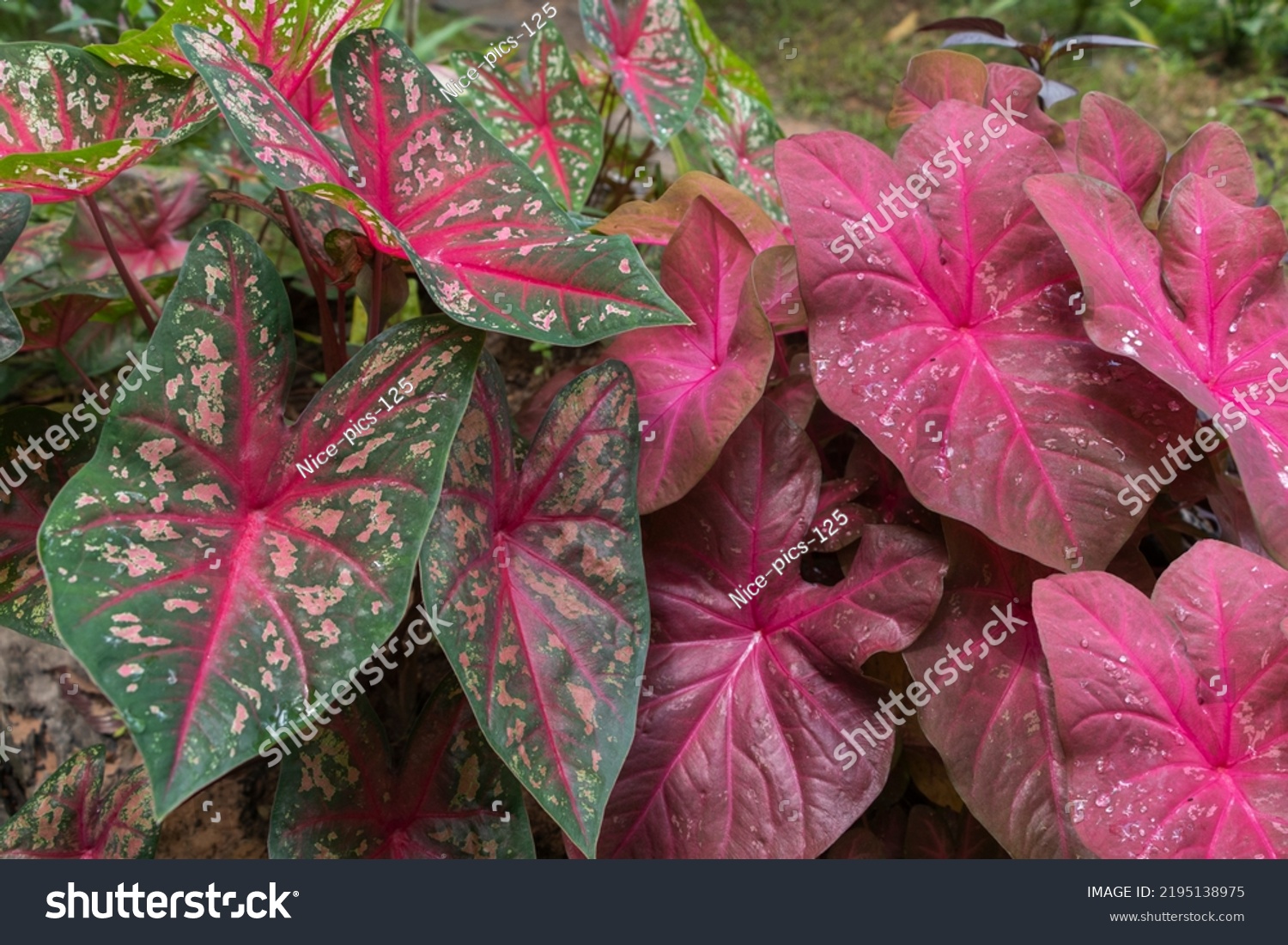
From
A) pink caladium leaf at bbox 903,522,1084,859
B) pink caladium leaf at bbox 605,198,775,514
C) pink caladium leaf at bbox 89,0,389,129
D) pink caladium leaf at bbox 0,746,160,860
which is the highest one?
pink caladium leaf at bbox 89,0,389,129

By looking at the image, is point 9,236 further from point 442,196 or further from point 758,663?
point 758,663

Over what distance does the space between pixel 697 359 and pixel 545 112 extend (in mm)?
712

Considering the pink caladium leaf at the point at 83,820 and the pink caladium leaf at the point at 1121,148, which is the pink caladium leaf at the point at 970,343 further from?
the pink caladium leaf at the point at 83,820

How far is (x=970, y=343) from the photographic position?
106 cm

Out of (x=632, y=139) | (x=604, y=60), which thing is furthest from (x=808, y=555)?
(x=632, y=139)

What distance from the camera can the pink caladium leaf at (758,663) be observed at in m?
1.04

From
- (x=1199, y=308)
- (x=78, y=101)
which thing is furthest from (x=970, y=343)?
(x=78, y=101)

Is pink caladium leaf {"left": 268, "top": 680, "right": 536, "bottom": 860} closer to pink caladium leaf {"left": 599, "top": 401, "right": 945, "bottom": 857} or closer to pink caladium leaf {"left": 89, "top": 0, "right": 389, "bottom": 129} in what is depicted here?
pink caladium leaf {"left": 599, "top": 401, "right": 945, "bottom": 857}

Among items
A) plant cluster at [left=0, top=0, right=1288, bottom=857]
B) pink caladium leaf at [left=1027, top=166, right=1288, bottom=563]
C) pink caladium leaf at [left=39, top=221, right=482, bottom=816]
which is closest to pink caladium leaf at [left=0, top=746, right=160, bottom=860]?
plant cluster at [left=0, top=0, right=1288, bottom=857]

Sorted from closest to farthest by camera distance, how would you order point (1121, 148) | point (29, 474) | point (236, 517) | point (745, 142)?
point (236, 517), point (29, 474), point (1121, 148), point (745, 142)

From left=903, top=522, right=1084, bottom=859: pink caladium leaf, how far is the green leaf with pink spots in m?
0.34

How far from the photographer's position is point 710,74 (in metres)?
1.87

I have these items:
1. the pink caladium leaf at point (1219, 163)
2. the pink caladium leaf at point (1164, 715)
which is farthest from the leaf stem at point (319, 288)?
the pink caladium leaf at point (1219, 163)

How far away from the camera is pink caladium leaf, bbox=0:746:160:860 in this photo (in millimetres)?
1107
